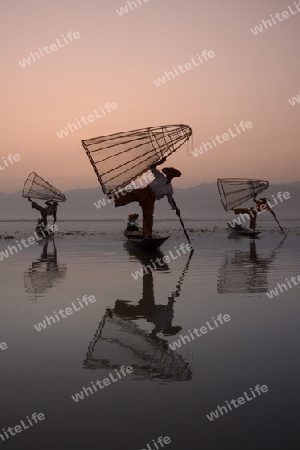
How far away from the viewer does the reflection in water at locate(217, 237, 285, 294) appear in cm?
1116

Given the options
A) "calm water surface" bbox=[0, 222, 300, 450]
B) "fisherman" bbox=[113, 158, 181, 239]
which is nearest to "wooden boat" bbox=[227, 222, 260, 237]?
"fisherman" bbox=[113, 158, 181, 239]

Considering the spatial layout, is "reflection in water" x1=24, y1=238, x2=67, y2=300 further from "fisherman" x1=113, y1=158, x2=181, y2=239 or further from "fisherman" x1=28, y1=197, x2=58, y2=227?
"fisherman" x1=28, y1=197, x2=58, y2=227

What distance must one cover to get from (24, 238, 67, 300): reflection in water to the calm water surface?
12cm

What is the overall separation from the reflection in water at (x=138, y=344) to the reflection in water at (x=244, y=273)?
1.93 meters

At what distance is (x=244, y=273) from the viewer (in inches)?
552

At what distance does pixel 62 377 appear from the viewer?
533 cm

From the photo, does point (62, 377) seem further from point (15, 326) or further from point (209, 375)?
point (15, 326)

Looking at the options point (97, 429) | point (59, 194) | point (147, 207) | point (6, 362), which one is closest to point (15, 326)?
point (6, 362)

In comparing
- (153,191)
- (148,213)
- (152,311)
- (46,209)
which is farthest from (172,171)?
(46,209)

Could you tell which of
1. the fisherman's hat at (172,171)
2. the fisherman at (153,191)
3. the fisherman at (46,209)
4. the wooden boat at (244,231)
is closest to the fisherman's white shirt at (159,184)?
the fisherman at (153,191)

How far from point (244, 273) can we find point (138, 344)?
785 cm

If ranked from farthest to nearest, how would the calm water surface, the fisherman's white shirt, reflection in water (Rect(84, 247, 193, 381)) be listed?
the fisherman's white shirt → reflection in water (Rect(84, 247, 193, 381)) → the calm water surface

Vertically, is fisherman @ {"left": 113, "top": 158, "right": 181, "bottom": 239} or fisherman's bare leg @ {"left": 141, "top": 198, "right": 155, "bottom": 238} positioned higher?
fisherman @ {"left": 113, "top": 158, "right": 181, "bottom": 239}

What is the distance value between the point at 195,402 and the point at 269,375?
113 cm
